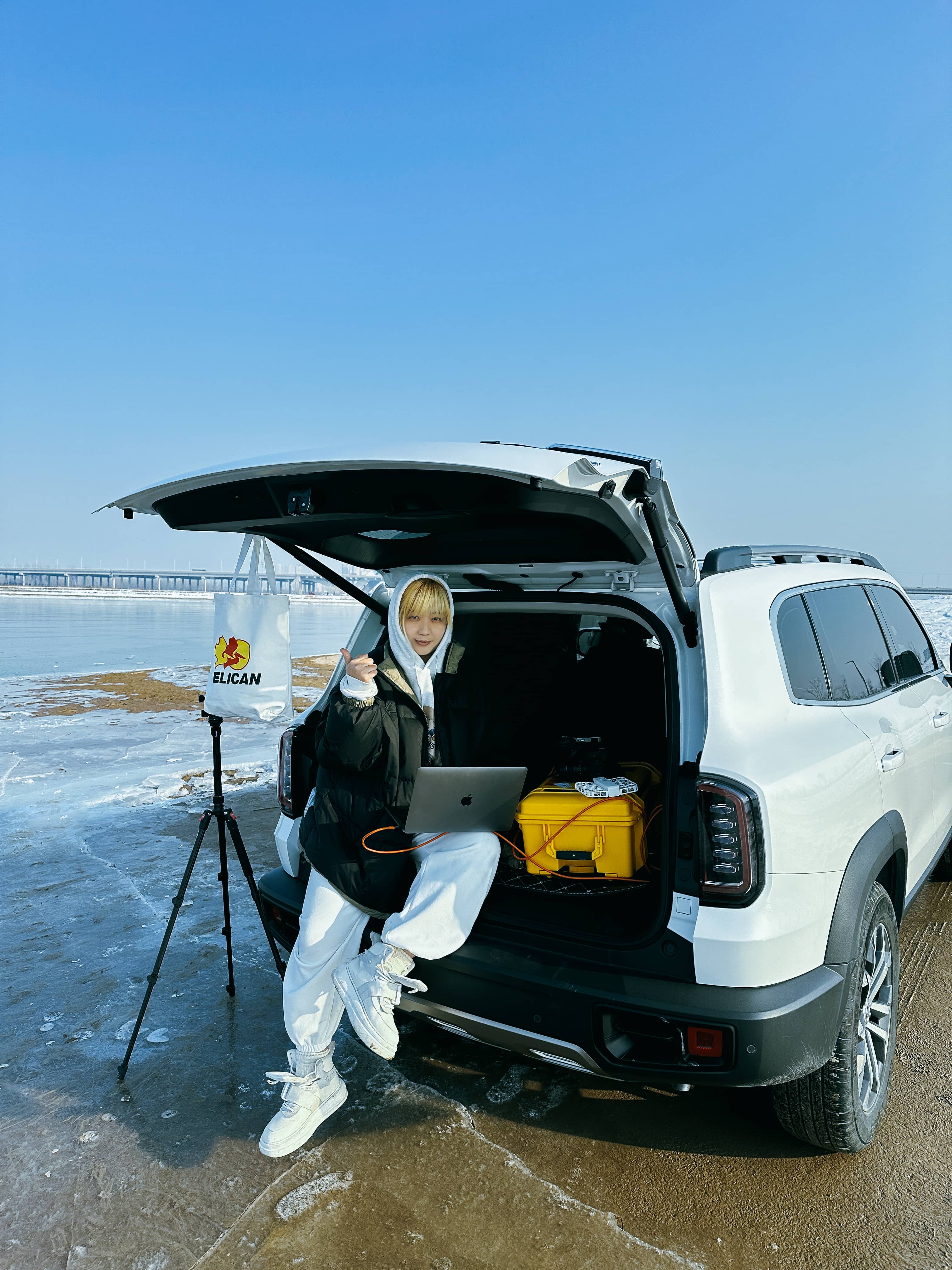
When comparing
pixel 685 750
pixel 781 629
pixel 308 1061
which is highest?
pixel 781 629

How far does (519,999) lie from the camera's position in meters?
2.21

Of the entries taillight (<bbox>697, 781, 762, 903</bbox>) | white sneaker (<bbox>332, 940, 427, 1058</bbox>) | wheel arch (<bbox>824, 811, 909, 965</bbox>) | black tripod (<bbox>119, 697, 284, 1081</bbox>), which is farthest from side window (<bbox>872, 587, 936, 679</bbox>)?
black tripod (<bbox>119, 697, 284, 1081</bbox>)

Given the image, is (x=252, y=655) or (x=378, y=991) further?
(x=252, y=655)

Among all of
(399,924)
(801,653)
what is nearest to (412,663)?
(399,924)

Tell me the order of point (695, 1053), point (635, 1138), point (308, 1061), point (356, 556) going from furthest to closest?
point (356, 556) → point (635, 1138) → point (308, 1061) → point (695, 1053)

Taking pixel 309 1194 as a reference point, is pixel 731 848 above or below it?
above

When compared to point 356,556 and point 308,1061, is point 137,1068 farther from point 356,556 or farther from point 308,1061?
point 356,556

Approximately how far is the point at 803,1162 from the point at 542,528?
2054 millimetres

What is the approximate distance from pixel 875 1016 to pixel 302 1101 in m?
1.79

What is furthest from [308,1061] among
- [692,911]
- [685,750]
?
[685,750]

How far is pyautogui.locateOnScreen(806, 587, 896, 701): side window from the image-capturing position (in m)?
2.72

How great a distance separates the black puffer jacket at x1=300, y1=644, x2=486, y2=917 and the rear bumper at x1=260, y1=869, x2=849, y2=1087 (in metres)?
0.29

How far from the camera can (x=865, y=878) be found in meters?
2.34

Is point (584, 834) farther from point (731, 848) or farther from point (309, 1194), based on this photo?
point (309, 1194)
